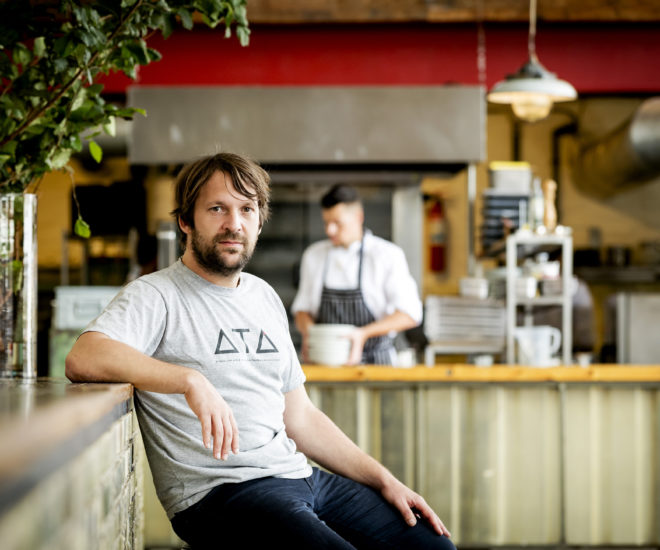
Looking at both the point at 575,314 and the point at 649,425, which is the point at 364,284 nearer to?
the point at 649,425

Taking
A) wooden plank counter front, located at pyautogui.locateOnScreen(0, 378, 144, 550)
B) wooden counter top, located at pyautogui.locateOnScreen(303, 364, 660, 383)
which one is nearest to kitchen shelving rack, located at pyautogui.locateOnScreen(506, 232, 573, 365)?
wooden counter top, located at pyautogui.locateOnScreen(303, 364, 660, 383)

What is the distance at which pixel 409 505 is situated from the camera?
1.87m

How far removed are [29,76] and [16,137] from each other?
14cm

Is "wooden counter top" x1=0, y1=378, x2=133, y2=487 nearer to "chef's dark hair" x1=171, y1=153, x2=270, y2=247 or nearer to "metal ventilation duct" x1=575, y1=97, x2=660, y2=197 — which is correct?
Result: "chef's dark hair" x1=171, y1=153, x2=270, y2=247

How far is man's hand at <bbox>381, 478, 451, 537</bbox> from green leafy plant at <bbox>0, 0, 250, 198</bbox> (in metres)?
0.96

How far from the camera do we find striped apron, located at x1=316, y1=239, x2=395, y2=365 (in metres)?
4.06

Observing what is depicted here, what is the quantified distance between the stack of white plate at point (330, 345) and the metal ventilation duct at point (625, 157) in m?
3.14

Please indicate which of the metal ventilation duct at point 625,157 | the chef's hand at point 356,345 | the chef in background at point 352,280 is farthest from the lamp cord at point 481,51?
the chef's hand at point 356,345

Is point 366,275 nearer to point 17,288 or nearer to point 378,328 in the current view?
point 378,328

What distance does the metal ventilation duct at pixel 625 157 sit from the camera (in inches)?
222

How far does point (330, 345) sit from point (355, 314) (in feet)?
2.22

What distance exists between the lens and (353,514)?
1834 millimetres

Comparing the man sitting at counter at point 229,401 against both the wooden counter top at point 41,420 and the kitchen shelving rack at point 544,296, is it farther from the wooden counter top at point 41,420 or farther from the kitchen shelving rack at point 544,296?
the kitchen shelving rack at point 544,296

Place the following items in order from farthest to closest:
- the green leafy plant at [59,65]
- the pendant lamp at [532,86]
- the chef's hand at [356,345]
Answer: the pendant lamp at [532,86], the chef's hand at [356,345], the green leafy plant at [59,65]
